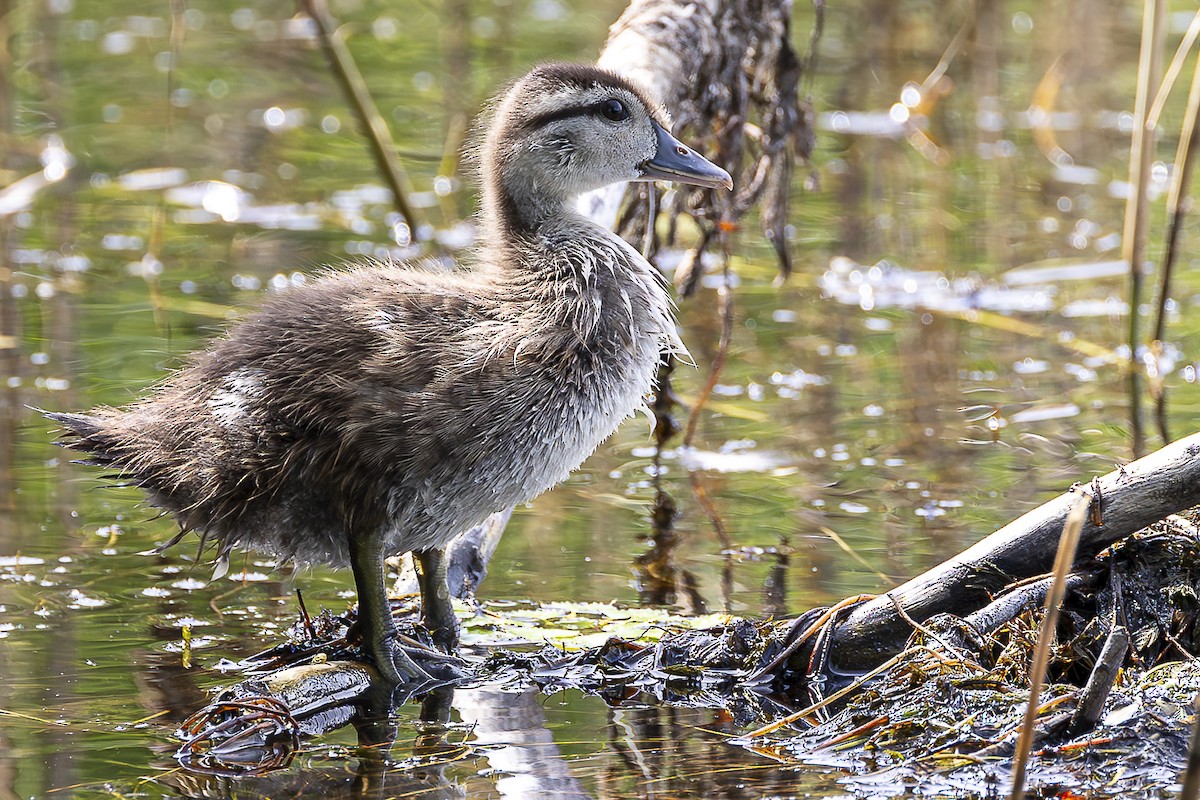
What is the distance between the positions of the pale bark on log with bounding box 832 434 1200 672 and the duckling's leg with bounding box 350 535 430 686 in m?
1.29

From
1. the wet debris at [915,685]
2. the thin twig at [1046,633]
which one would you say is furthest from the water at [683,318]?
the thin twig at [1046,633]

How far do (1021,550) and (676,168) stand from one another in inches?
66.3

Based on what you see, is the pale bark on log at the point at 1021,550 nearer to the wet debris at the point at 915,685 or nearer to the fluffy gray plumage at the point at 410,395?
the wet debris at the point at 915,685

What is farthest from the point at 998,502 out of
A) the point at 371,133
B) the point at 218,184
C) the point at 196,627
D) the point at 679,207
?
the point at 218,184

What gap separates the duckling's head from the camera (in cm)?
510

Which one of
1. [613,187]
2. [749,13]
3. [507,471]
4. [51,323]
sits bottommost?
[51,323]

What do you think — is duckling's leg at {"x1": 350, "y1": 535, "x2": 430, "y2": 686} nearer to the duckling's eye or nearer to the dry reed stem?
the duckling's eye

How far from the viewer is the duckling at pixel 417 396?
180 inches

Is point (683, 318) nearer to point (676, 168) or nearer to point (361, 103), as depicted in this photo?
point (361, 103)

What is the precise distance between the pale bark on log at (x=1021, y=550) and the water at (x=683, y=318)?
0.57 metres

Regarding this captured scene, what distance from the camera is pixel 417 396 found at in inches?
179

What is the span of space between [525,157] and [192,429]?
134 centimetres

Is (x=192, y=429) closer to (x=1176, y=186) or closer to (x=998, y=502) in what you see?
(x=998, y=502)

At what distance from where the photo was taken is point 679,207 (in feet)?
22.9
